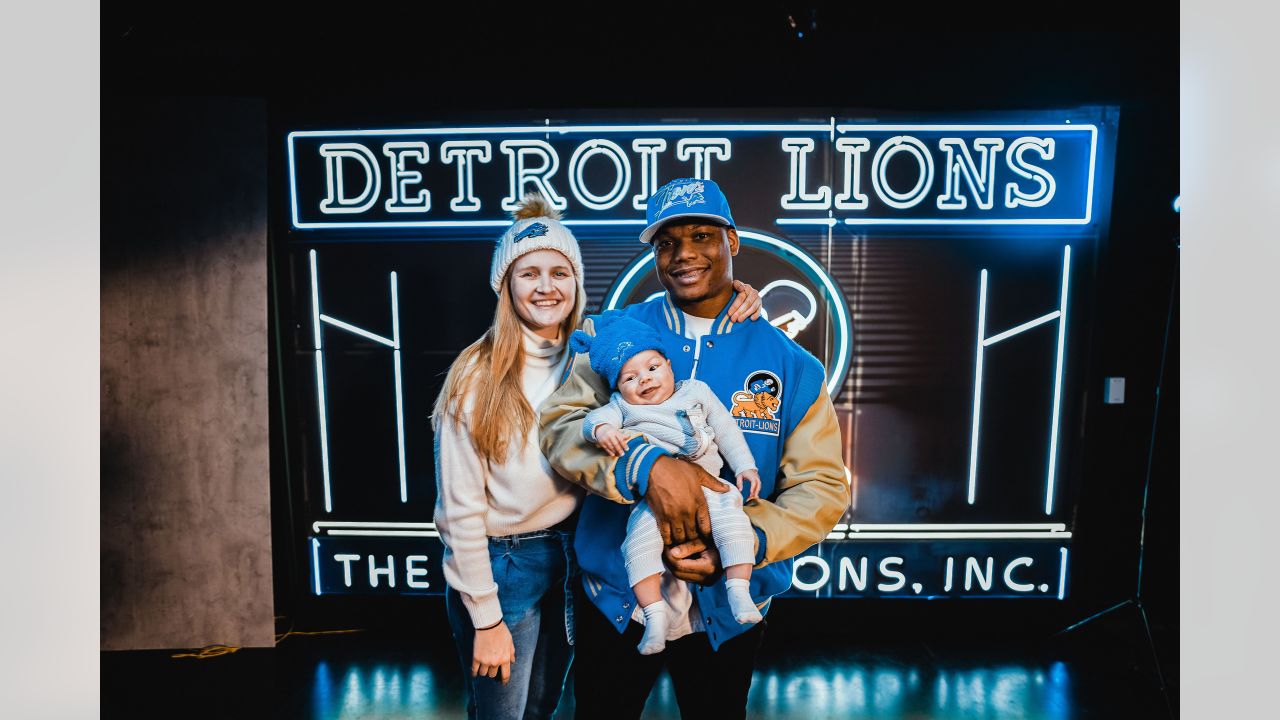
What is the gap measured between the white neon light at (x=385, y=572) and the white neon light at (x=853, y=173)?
10.4 ft

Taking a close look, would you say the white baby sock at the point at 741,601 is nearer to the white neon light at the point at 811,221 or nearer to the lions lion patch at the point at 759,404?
the lions lion patch at the point at 759,404

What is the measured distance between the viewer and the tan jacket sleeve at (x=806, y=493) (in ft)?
5.16

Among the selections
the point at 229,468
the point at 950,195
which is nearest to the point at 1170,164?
the point at 950,195

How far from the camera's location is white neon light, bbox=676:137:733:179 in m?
3.48

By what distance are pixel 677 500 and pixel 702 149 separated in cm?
246

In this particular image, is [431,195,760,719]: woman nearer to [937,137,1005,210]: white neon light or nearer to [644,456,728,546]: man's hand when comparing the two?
[644,456,728,546]: man's hand

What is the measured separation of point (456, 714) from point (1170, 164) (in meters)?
4.71

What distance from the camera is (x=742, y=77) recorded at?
354 cm

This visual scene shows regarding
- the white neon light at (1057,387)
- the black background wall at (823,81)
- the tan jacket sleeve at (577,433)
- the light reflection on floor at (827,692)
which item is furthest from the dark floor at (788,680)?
the tan jacket sleeve at (577,433)

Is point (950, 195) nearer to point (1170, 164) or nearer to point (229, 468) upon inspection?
point (1170, 164)

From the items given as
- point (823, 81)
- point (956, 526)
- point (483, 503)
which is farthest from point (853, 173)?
point (483, 503)

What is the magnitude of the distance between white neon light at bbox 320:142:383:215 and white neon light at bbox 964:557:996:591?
3.85m

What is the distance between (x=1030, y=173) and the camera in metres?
3.47

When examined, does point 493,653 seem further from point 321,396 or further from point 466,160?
point 466,160
